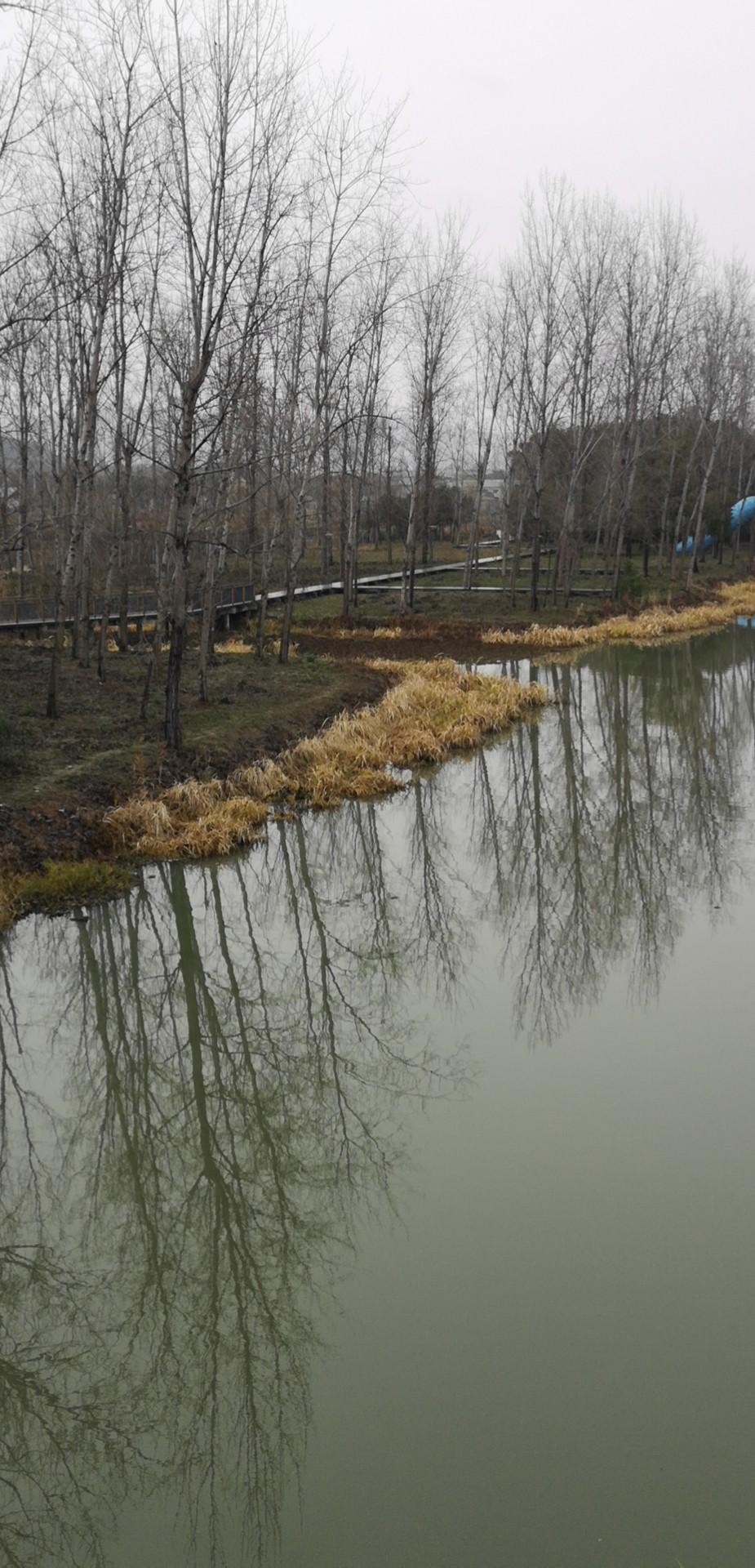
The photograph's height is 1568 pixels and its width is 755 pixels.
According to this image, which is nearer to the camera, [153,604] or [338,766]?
[338,766]

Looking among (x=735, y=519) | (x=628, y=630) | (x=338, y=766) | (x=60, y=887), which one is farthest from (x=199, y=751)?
(x=735, y=519)

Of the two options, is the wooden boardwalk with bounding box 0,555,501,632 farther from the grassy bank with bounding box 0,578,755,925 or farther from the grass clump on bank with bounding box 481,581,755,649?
the grass clump on bank with bounding box 481,581,755,649

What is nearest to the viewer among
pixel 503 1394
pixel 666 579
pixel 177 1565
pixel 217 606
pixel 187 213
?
pixel 177 1565

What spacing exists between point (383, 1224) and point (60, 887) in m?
5.41

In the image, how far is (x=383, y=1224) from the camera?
5344 mm

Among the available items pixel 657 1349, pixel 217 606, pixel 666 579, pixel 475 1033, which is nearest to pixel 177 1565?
pixel 657 1349

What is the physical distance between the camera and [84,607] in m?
21.2

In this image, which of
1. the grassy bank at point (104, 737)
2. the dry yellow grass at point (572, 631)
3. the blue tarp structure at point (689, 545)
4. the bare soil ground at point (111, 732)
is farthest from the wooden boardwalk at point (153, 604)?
the blue tarp structure at point (689, 545)

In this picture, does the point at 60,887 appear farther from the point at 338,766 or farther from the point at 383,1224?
the point at 383,1224

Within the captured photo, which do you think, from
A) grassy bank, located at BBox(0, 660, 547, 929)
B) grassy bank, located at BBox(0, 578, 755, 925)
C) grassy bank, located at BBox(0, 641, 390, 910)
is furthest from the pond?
grassy bank, located at BBox(0, 641, 390, 910)

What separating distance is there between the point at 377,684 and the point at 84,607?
5.78m

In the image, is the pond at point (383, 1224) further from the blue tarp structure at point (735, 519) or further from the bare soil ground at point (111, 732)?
the blue tarp structure at point (735, 519)

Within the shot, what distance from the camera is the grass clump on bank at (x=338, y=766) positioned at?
37.2ft

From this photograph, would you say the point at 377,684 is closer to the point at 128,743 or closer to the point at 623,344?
the point at 128,743
